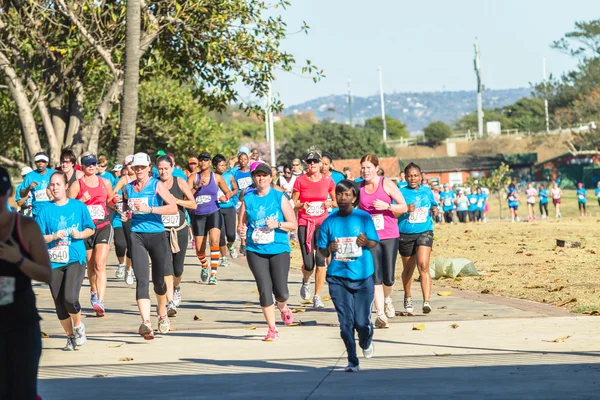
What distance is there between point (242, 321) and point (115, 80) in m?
14.6

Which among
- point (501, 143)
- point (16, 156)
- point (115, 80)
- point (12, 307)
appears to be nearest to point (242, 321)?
point (12, 307)

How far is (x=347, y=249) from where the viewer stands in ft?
30.5

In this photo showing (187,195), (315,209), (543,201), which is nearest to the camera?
(187,195)

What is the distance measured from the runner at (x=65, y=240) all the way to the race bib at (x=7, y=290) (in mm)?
4756

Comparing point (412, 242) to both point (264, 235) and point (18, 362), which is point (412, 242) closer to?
point (264, 235)

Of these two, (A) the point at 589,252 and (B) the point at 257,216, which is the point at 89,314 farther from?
(A) the point at 589,252

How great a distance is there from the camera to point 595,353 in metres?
9.60

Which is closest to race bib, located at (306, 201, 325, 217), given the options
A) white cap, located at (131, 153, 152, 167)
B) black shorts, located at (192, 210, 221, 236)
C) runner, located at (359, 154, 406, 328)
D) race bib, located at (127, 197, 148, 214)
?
runner, located at (359, 154, 406, 328)

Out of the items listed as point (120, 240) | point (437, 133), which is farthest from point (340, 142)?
point (120, 240)

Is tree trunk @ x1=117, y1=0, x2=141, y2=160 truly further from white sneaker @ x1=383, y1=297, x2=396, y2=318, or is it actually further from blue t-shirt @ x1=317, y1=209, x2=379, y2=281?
blue t-shirt @ x1=317, y1=209, x2=379, y2=281

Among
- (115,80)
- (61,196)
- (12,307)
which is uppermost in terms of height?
(115,80)

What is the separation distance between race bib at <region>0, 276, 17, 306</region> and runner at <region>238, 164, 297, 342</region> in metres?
5.59

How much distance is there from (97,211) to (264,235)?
313 centimetres

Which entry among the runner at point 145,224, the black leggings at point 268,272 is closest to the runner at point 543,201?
the black leggings at point 268,272
